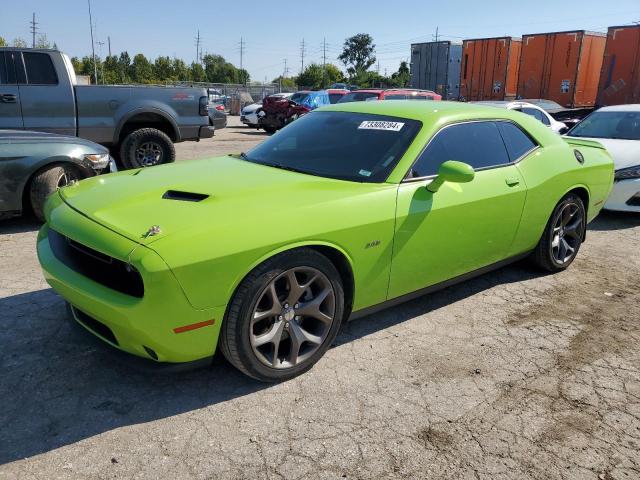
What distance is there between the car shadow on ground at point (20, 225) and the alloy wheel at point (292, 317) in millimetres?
4110

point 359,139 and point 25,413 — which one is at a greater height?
point 359,139

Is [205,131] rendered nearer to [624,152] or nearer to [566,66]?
[624,152]

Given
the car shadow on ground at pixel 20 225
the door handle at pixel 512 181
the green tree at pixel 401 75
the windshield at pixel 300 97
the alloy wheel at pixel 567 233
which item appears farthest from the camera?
the green tree at pixel 401 75

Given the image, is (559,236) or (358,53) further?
(358,53)

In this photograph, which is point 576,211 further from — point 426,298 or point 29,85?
point 29,85

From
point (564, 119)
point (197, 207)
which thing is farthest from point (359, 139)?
point (564, 119)

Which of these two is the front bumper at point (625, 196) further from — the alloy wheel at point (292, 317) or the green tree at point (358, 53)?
the green tree at point (358, 53)

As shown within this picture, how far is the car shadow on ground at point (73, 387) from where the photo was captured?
256cm

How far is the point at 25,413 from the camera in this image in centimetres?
265

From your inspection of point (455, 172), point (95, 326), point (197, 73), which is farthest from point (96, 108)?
A: point (197, 73)

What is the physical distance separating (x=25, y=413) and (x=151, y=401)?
0.61m

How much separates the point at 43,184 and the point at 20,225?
0.75 m

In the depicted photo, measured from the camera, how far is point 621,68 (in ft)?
53.1

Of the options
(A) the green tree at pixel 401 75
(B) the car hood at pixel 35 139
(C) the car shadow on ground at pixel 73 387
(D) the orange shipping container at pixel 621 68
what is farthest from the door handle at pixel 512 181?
(A) the green tree at pixel 401 75
